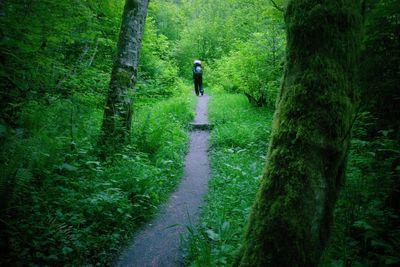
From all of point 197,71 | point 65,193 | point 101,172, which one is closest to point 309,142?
point 65,193

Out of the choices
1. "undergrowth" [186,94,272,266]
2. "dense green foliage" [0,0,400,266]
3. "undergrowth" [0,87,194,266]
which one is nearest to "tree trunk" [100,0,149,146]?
"dense green foliage" [0,0,400,266]

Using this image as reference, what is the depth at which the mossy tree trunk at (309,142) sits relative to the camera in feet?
7.17

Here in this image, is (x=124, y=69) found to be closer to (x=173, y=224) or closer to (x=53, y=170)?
(x=53, y=170)

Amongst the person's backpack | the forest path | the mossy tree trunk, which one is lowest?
the forest path

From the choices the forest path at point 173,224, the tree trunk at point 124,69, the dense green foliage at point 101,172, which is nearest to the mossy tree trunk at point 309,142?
the dense green foliage at point 101,172

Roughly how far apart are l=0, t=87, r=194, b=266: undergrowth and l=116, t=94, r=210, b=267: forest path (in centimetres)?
21

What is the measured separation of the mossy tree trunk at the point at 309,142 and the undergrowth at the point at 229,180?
3.73 ft

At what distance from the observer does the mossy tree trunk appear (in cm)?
219

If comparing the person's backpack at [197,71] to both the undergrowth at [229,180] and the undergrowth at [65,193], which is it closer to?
the undergrowth at [229,180]

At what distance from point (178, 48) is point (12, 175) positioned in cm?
2552

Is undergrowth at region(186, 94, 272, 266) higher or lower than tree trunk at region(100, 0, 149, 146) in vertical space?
lower

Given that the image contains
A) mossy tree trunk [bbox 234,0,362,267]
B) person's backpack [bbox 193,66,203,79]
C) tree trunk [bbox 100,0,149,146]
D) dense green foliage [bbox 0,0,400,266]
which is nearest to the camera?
mossy tree trunk [bbox 234,0,362,267]

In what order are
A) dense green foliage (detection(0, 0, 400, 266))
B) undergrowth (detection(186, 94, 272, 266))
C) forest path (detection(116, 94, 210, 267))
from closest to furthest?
dense green foliage (detection(0, 0, 400, 266))
undergrowth (detection(186, 94, 272, 266))
forest path (detection(116, 94, 210, 267))

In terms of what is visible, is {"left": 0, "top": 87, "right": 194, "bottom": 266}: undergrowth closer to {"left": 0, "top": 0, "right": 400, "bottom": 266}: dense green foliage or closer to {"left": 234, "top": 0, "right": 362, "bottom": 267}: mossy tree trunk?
{"left": 0, "top": 0, "right": 400, "bottom": 266}: dense green foliage
